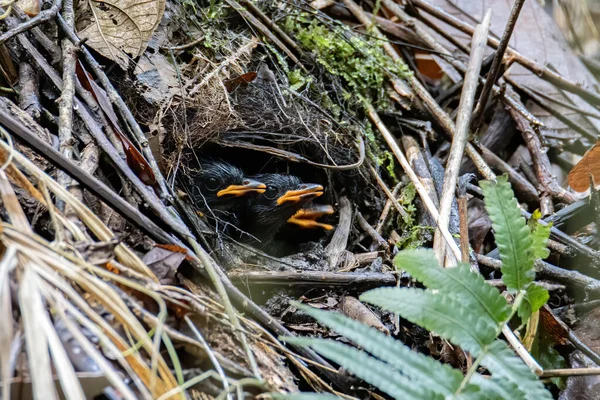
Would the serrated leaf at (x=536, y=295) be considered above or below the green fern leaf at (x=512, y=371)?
above

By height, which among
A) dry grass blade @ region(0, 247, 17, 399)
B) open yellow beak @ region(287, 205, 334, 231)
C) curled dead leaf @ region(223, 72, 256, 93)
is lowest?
open yellow beak @ region(287, 205, 334, 231)

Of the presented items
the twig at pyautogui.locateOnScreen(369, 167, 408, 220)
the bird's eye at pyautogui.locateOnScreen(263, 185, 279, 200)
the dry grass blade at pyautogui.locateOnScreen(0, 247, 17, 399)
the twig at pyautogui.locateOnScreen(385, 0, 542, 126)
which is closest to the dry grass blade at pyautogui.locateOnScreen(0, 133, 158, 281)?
the dry grass blade at pyautogui.locateOnScreen(0, 247, 17, 399)

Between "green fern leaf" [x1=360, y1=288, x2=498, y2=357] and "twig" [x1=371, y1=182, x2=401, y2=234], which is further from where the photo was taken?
"twig" [x1=371, y1=182, x2=401, y2=234]

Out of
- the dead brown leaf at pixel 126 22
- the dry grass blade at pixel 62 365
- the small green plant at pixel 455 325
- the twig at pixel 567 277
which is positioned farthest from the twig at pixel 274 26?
the dry grass blade at pixel 62 365

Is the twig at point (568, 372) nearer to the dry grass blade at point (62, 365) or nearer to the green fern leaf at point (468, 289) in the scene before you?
the green fern leaf at point (468, 289)

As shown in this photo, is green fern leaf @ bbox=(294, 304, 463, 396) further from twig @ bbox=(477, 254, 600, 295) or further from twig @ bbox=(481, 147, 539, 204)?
twig @ bbox=(481, 147, 539, 204)

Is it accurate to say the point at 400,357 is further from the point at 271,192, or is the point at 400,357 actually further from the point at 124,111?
the point at 271,192

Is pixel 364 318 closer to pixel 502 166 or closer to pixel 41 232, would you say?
pixel 41 232
